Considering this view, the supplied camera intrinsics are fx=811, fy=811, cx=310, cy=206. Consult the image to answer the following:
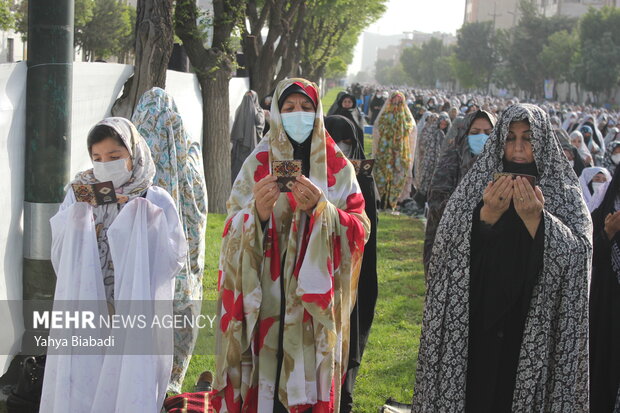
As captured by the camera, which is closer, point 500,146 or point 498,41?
point 500,146

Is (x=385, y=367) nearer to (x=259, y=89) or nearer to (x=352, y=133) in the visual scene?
(x=352, y=133)

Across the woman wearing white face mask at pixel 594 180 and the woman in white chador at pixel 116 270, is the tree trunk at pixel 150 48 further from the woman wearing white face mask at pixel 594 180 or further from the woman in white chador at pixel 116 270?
the woman wearing white face mask at pixel 594 180

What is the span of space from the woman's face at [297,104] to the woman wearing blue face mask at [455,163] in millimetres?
1497

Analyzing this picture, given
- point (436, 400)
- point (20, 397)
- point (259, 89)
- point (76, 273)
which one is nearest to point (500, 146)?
point (436, 400)

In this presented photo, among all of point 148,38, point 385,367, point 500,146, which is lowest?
point 385,367

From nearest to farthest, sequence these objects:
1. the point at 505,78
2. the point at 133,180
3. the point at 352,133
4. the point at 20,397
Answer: the point at 133,180 → the point at 20,397 → the point at 352,133 → the point at 505,78

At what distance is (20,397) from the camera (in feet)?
14.4

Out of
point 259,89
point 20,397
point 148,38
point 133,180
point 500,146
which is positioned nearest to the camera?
point 500,146

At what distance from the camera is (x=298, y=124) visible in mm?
3822

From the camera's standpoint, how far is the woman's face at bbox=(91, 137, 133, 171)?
4055mm

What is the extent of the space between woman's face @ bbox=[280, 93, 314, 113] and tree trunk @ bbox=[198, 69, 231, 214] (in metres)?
7.32

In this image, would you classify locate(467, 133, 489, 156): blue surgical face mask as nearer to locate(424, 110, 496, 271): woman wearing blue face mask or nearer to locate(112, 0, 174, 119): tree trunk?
locate(424, 110, 496, 271): woman wearing blue face mask

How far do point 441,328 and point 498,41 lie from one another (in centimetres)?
8963

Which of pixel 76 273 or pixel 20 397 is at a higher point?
pixel 76 273
